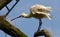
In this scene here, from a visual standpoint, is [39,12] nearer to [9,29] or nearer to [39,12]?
[39,12]

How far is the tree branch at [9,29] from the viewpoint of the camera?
234 centimetres

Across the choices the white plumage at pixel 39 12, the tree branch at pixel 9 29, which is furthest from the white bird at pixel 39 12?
the tree branch at pixel 9 29

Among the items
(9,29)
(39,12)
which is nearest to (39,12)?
(39,12)

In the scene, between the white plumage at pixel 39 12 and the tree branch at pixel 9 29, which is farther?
the white plumage at pixel 39 12

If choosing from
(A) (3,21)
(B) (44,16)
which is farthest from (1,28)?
(B) (44,16)

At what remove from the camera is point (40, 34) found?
8.21 feet

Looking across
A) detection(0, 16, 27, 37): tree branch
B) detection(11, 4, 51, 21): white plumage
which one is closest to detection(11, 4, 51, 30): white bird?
detection(11, 4, 51, 21): white plumage

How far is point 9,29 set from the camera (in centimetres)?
238

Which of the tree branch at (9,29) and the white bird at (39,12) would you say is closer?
the tree branch at (9,29)

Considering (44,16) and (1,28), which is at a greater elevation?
(44,16)

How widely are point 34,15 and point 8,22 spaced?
177 centimetres

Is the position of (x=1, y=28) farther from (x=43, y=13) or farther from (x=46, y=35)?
(x=43, y=13)

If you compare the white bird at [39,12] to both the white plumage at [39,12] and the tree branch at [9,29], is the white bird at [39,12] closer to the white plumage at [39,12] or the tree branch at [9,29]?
the white plumage at [39,12]

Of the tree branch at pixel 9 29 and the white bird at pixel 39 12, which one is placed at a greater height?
the white bird at pixel 39 12
